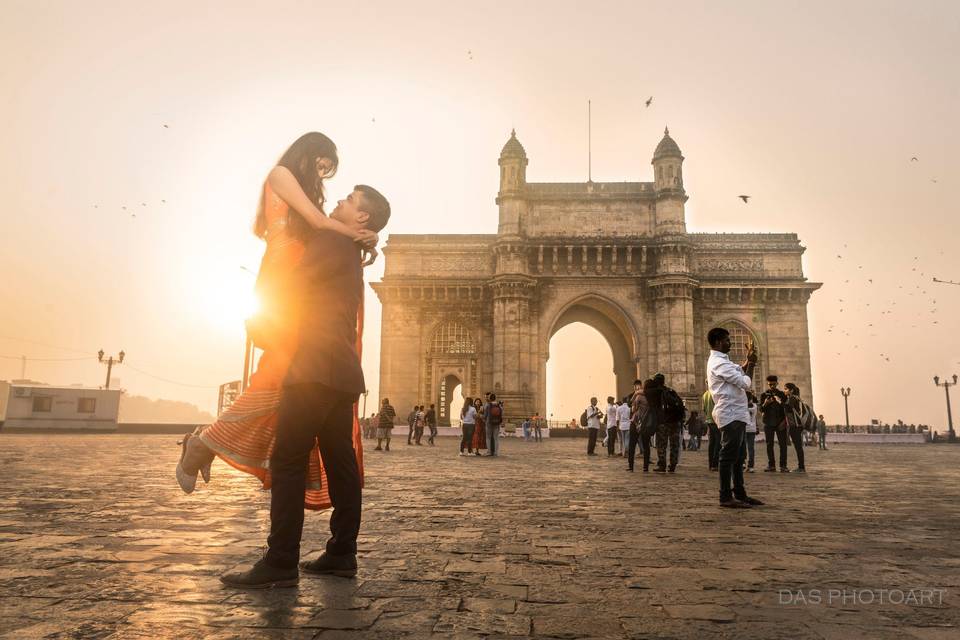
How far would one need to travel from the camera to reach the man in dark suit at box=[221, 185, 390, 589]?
2.74m

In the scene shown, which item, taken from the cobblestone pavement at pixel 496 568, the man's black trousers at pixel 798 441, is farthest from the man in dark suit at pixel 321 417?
the man's black trousers at pixel 798 441

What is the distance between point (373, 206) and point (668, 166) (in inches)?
1207

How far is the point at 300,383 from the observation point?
2838mm

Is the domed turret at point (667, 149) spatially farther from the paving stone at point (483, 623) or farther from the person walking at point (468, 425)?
the paving stone at point (483, 623)

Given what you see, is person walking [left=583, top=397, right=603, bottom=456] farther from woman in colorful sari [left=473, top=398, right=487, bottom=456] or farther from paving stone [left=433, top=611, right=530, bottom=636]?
paving stone [left=433, top=611, right=530, bottom=636]

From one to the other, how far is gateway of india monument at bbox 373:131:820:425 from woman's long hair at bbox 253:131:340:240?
26900 mm

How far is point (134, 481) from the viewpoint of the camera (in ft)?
23.2

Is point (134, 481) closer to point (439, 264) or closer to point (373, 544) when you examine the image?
point (373, 544)

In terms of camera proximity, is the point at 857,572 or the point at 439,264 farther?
the point at 439,264

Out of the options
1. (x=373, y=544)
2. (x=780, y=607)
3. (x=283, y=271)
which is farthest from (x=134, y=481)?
(x=780, y=607)

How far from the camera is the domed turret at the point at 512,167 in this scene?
31.8m

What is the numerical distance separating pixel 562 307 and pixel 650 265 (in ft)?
16.2

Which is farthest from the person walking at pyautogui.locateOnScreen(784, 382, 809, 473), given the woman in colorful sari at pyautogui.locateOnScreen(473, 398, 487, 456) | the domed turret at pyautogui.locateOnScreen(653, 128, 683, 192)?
the domed turret at pyautogui.locateOnScreen(653, 128, 683, 192)

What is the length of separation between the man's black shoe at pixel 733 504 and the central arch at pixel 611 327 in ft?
81.6
